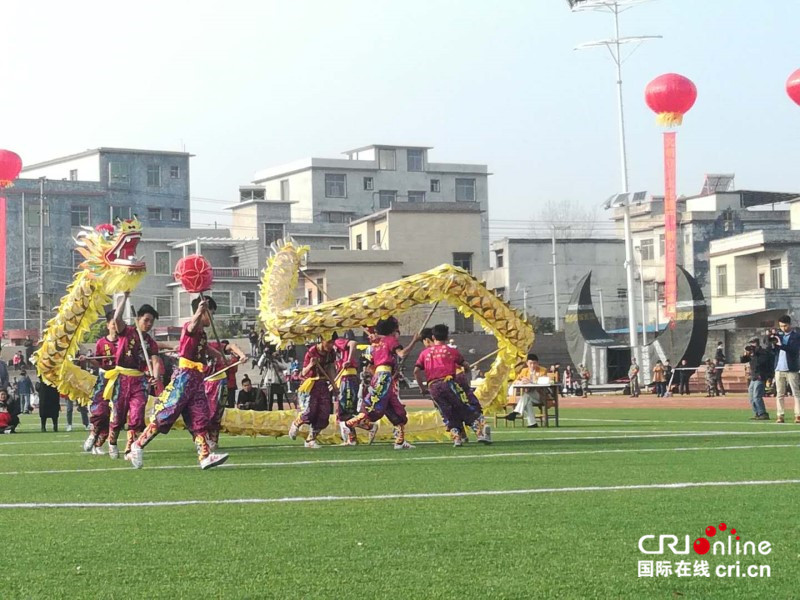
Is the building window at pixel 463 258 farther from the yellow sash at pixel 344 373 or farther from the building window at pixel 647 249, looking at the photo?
the yellow sash at pixel 344 373

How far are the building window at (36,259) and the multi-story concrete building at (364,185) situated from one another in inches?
481

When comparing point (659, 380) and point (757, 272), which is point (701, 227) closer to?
point (757, 272)

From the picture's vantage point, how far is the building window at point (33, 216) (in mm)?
75812

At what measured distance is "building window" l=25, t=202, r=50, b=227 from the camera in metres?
Result: 75.8

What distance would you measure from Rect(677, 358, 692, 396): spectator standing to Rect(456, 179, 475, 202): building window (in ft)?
161

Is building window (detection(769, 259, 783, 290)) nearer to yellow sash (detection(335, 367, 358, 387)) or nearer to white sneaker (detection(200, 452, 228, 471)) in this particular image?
yellow sash (detection(335, 367, 358, 387))

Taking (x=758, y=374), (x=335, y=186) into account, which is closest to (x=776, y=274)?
(x=335, y=186)

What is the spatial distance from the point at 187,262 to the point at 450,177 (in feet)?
248

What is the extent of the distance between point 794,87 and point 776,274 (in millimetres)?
37576

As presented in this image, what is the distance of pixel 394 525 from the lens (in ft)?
27.4

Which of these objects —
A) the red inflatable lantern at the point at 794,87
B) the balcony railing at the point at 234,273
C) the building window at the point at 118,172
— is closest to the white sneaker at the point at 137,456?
the red inflatable lantern at the point at 794,87

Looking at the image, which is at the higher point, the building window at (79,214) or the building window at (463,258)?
the building window at (79,214)

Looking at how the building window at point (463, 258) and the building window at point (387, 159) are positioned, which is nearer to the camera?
the building window at point (463, 258)

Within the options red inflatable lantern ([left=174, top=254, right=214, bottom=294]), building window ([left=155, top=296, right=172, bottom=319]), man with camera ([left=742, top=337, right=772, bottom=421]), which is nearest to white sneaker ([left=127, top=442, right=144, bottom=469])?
red inflatable lantern ([left=174, top=254, right=214, bottom=294])
